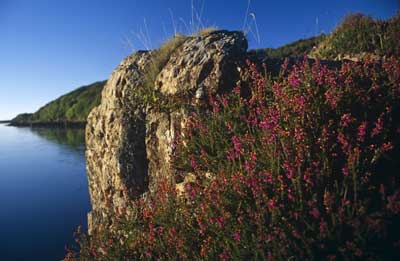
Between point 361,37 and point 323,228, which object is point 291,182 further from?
point 361,37

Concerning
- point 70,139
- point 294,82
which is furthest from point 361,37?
point 70,139

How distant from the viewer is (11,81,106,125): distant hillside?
75.2 m

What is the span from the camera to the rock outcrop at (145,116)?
506 cm

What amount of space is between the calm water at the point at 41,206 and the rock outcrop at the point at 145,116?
5.12 m

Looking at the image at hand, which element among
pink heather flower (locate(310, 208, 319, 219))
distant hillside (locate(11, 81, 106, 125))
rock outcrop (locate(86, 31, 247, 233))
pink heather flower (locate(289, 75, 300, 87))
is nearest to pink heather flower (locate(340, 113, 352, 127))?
pink heather flower (locate(289, 75, 300, 87))

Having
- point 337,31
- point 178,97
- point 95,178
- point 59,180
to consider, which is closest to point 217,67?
point 178,97

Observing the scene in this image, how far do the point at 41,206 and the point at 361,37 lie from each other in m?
13.9

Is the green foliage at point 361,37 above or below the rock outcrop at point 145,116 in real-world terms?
above


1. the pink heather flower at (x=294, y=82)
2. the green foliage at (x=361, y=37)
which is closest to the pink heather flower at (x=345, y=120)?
the pink heather flower at (x=294, y=82)

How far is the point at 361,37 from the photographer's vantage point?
941 cm

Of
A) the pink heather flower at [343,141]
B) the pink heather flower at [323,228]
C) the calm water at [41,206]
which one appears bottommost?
the calm water at [41,206]

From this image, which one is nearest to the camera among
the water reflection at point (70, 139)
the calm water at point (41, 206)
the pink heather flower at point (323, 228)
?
the pink heather flower at point (323, 228)

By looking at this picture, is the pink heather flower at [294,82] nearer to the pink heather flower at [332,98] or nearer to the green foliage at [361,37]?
the pink heather flower at [332,98]

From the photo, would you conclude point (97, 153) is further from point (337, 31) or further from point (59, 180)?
point (59, 180)
